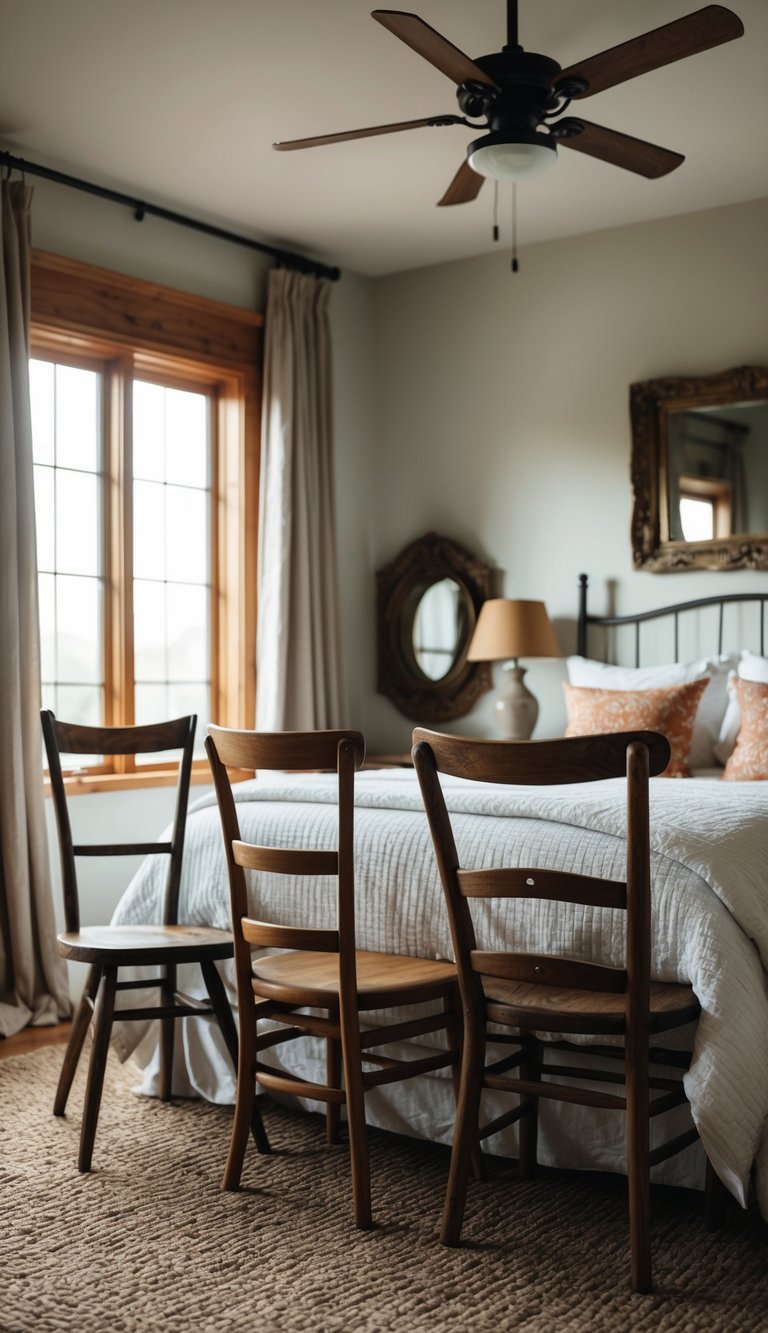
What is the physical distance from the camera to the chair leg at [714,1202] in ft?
7.93

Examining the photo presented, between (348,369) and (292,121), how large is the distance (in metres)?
1.72

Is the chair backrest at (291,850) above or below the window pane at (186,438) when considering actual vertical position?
below

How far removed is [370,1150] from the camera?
114 inches

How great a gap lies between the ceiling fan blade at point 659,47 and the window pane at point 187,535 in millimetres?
2467

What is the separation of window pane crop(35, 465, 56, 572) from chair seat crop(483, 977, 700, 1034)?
261cm

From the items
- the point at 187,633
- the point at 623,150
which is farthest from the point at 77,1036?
the point at 623,150

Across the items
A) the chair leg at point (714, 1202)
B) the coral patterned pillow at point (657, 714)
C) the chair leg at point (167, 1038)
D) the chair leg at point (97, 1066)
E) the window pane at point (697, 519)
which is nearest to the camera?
the chair leg at point (714, 1202)

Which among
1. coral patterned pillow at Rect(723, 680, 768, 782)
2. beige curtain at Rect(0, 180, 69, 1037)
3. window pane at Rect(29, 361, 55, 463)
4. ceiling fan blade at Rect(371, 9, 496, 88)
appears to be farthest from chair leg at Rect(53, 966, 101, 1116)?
ceiling fan blade at Rect(371, 9, 496, 88)

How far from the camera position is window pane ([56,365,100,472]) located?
4.52m

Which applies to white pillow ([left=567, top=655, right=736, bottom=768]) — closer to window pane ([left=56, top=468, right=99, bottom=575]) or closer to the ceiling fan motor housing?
window pane ([left=56, top=468, right=99, bottom=575])

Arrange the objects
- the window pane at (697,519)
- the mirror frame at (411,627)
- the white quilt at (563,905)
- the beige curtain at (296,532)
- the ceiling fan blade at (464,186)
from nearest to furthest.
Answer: the white quilt at (563,905) < the ceiling fan blade at (464,186) < the window pane at (697,519) < the beige curtain at (296,532) < the mirror frame at (411,627)

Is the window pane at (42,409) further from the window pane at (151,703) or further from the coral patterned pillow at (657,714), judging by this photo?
the coral patterned pillow at (657,714)

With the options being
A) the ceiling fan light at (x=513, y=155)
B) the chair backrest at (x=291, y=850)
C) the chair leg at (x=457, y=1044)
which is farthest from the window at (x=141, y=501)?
the chair leg at (x=457, y=1044)

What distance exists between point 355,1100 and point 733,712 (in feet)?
7.57
